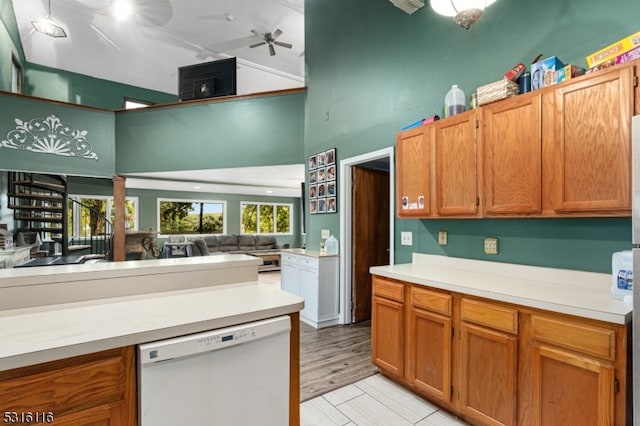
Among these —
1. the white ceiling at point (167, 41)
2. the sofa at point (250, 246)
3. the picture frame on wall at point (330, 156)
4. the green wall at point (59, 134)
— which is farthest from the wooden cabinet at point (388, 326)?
the sofa at point (250, 246)

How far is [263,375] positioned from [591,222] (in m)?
2.01

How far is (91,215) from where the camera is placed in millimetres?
7977

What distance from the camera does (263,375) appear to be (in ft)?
4.40

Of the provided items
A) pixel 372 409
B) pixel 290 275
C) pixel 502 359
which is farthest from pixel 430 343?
pixel 290 275

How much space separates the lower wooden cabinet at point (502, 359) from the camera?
136 centimetres

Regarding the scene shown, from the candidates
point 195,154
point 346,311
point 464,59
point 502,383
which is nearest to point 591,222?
point 502,383

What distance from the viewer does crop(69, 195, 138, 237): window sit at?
7.79m

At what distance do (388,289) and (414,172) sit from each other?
3.19 feet

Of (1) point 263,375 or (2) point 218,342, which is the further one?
(1) point 263,375

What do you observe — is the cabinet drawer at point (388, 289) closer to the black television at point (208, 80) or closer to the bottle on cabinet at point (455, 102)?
the bottle on cabinet at point (455, 102)

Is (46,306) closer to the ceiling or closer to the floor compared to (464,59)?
closer to the floor

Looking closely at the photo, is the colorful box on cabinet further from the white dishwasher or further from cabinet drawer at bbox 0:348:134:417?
cabinet drawer at bbox 0:348:134:417

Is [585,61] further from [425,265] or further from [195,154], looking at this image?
[195,154]

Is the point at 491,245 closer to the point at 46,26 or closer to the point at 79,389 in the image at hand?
the point at 79,389
